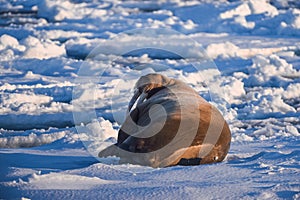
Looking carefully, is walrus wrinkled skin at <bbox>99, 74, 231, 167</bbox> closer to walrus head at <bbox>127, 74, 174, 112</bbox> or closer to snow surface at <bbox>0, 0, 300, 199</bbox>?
snow surface at <bbox>0, 0, 300, 199</bbox>

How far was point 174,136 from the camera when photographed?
4156mm

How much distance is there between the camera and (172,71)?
934cm

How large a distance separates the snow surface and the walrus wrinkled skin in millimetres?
148

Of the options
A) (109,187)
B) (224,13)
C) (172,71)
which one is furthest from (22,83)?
(224,13)

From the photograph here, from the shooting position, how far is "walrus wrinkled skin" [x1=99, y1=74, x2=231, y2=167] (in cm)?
409

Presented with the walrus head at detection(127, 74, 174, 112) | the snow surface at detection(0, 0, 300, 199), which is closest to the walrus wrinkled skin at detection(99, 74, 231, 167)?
the snow surface at detection(0, 0, 300, 199)

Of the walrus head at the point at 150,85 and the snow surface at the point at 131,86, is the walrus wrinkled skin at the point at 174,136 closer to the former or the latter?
the snow surface at the point at 131,86

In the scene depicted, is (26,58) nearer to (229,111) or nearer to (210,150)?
(229,111)

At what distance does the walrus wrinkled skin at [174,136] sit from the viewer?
4.09m

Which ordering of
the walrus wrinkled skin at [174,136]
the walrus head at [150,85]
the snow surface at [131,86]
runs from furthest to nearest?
the walrus head at [150,85] → the walrus wrinkled skin at [174,136] → the snow surface at [131,86]

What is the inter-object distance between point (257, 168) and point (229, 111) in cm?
327

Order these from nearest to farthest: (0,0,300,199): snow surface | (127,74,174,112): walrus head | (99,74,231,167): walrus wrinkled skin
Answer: (0,0,300,199): snow surface, (99,74,231,167): walrus wrinkled skin, (127,74,174,112): walrus head

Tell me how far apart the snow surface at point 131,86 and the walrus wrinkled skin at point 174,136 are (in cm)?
15

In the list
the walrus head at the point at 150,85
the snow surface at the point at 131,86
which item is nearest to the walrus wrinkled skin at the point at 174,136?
the snow surface at the point at 131,86
